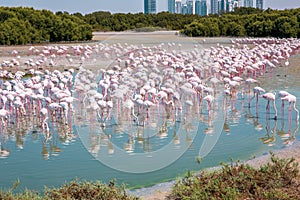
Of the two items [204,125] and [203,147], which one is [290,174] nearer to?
[203,147]

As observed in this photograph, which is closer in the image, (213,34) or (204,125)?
A: (204,125)

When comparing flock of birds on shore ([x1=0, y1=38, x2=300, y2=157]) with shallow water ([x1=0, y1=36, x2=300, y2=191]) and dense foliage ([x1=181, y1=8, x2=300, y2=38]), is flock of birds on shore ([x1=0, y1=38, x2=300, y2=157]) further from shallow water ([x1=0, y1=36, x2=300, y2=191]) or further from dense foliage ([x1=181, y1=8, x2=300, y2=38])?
dense foliage ([x1=181, y1=8, x2=300, y2=38])

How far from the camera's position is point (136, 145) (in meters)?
9.08

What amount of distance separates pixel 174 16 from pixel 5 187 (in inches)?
2664

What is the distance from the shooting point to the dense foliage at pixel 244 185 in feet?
17.7

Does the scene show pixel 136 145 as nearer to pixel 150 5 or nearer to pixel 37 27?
pixel 37 27

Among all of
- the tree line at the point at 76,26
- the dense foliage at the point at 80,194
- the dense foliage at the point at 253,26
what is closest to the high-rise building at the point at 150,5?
the dense foliage at the point at 253,26

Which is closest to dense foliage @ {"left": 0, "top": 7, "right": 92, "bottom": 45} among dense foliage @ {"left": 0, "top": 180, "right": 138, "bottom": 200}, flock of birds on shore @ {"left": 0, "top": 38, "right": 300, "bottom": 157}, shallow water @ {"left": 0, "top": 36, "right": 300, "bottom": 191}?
flock of birds on shore @ {"left": 0, "top": 38, "right": 300, "bottom": 157}

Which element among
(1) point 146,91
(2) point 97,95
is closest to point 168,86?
(1) point 146,91

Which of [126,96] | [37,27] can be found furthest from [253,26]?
[126,96]

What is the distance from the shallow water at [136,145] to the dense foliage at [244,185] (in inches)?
49.7

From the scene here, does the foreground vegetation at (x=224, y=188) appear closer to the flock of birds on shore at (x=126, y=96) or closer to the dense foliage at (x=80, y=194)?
the dense foliage at (x=80, y=194)

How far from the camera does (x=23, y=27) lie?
35719 mm

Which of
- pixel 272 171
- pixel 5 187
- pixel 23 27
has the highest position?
pixel 23 27
